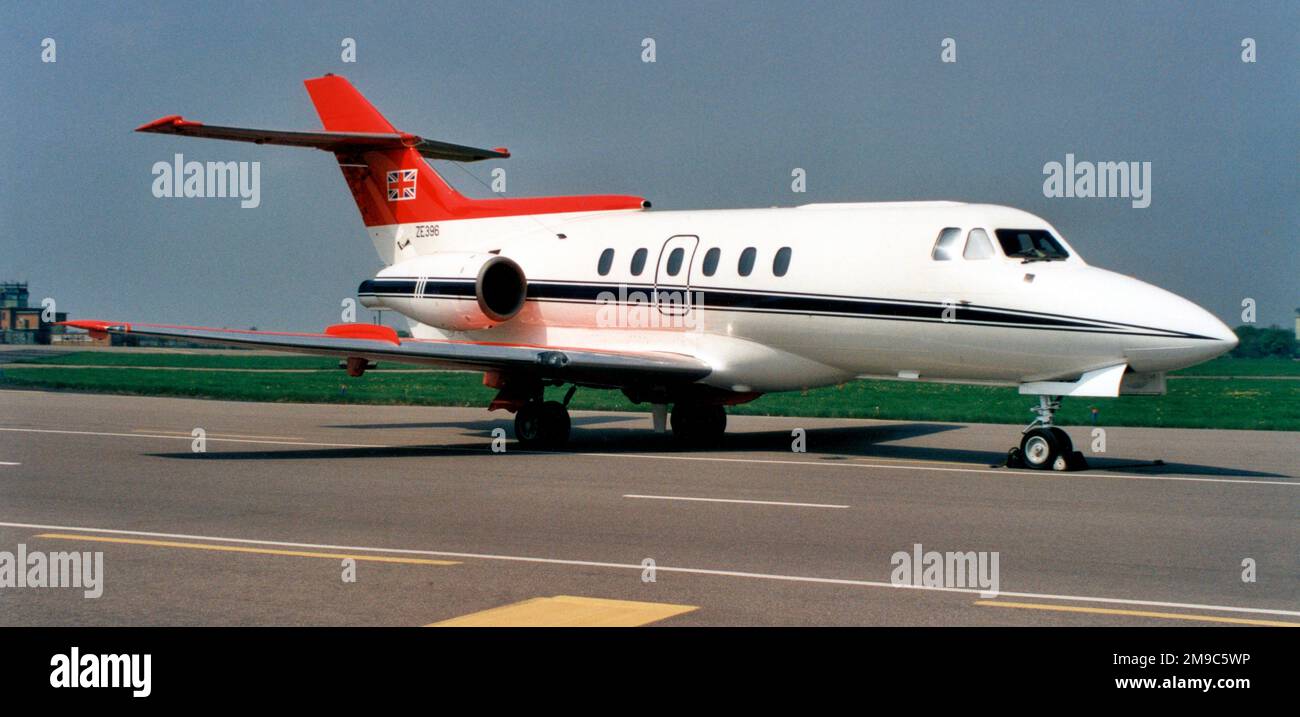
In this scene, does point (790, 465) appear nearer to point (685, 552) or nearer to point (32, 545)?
point (685, 552)

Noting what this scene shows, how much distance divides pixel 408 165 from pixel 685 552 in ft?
49.7

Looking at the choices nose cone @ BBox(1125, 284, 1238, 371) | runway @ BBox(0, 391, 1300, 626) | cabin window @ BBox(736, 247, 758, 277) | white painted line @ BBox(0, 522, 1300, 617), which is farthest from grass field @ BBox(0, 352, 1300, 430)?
white painted line @ BBox(0, 522, 1300, 617)

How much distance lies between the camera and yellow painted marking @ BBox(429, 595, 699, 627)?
7.28m

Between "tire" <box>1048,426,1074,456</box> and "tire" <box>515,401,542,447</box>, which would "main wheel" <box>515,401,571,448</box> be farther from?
"tire" <box>1048,426,1074,456</box>

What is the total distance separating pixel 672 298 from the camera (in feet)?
63.0

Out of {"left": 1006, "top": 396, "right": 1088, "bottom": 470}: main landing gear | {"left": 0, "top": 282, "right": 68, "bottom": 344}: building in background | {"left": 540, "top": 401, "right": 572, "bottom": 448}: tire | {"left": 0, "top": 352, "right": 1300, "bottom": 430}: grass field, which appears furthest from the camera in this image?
{"left": 0, "top": 282, "right": 68, "bottom": 344}: building in background

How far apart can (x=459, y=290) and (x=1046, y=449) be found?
32.0 feet

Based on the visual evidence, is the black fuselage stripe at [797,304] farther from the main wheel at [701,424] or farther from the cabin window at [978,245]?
the main wheel at [701,424]

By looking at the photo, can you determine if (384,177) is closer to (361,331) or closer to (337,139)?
(337,139)

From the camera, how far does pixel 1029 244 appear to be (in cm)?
1614

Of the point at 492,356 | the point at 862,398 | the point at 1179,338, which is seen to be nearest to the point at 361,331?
the point at 492,356

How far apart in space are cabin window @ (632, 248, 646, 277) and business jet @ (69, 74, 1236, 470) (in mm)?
41

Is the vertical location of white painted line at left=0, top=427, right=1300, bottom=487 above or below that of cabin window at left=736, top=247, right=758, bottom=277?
below
